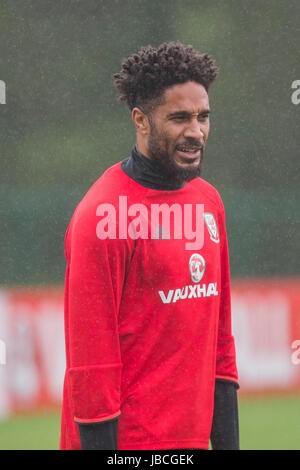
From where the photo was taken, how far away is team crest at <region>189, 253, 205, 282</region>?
2.77 meters

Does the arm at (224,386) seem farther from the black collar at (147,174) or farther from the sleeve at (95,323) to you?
the sleeve at (95,323)

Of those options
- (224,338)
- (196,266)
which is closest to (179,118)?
(196,266)

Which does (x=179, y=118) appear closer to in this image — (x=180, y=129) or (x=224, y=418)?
(x=180, y=129)

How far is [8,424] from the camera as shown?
8.21 metres

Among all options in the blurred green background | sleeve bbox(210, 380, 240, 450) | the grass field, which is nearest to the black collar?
sleeve bbox(210, 380, 240, 450)

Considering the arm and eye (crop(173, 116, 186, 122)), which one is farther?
the arm

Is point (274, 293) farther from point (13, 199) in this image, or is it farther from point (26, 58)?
point (26, 58)

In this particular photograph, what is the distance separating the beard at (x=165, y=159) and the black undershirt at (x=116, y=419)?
0.02m

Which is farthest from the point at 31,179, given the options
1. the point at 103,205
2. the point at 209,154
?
the point at 103,205

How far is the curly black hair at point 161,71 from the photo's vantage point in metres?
2.78

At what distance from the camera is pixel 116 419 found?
2641mm

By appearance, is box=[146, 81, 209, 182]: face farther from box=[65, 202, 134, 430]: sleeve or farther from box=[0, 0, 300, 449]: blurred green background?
box=[0, 0, 300, 449]: blurred green background

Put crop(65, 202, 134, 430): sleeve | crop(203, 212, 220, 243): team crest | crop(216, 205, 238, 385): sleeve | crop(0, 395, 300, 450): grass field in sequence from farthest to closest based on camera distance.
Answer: crop(0, 395, 300, 450): grass field → crop(216, 205, 238, 385): sleeve → crop(203, 212, 220, 243): team crest → crop(65, 202, 134, 430): sleeve

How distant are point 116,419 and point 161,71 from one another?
116cm
